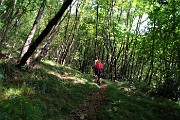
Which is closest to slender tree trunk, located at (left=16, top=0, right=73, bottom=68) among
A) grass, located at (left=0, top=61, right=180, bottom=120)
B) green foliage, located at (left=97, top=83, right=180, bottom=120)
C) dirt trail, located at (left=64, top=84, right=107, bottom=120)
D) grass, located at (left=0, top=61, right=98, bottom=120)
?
grass, located at (left=0, top=61, right=98, bottom=120)

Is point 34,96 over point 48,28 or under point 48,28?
under

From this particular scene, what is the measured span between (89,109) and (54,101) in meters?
2.63

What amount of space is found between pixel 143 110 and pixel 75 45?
42145 mm

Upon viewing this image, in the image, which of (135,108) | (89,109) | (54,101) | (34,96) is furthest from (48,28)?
(135,108)

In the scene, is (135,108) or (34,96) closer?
(34,96)

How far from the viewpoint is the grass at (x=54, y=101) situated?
11867mm

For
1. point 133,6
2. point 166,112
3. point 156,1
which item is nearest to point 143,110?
point 166,112

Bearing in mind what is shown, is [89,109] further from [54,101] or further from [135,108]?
[135,108]

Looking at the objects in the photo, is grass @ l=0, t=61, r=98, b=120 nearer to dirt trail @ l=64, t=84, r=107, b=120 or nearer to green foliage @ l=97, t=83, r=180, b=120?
dirt trail @ l=64, t=84, r=107, b=120

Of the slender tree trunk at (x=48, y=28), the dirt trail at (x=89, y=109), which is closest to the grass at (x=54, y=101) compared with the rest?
the dirt trail at (x=89, y=109)

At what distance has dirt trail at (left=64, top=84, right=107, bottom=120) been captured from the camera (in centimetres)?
1465

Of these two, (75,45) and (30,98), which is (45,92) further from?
(75,45)

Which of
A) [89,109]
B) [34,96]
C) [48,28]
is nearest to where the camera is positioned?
[48,28]

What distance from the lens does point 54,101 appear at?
14820mm
